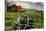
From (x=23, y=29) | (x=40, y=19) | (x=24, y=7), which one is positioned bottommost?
(x=23, y=29)

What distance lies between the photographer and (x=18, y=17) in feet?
2.94

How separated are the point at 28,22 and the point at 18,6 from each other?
0.68ft

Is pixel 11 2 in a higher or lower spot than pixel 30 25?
higher

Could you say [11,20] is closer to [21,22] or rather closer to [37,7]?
[21,22]

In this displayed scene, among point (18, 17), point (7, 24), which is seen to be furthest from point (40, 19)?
point (7, 24)

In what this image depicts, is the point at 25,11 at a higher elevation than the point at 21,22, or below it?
higher

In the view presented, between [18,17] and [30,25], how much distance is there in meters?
0.16

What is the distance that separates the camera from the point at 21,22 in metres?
0.90

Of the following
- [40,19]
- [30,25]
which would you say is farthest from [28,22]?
[40,19]

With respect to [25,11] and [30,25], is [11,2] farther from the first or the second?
[30,25]

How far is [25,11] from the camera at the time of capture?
91 cm

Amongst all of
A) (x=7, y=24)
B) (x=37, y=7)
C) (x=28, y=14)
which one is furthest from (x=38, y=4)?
(x=7, y=24)

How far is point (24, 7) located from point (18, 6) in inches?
2.6

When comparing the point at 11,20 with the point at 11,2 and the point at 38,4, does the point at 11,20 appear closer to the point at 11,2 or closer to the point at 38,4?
the point at 11,2
